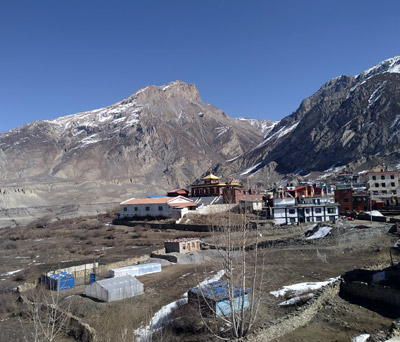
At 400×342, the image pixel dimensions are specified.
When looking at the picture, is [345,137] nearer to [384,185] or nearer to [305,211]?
[384,185]

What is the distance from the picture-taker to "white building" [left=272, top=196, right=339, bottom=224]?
43206 mm

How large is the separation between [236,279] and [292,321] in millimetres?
5356

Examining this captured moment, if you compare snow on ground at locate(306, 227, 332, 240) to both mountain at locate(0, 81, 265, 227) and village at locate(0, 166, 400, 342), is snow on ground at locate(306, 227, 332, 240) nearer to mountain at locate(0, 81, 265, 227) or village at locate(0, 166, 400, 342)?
village at locate(0, 166, 400, 342)

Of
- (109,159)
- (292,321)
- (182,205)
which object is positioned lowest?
(292,321)

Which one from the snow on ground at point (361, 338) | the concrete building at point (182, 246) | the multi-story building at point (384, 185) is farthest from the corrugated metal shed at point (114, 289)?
the multi-story building at point (384, 185)

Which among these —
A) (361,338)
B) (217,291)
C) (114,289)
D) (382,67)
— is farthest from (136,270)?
(382,67)

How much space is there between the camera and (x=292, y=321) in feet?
42.8

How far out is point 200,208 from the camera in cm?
5297

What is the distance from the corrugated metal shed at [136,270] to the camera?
2367 cm

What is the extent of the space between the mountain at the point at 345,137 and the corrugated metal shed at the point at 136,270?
80494 millimetres

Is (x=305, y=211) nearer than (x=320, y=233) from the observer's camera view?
No

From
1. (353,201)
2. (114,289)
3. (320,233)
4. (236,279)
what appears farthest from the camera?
(353,201)

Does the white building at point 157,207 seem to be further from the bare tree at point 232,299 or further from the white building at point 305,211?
the bare tree at point 232,299

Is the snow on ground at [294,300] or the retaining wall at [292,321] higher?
the retaining wall at [292,321]
